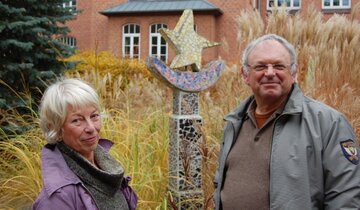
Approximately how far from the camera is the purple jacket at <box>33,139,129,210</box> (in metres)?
1.77

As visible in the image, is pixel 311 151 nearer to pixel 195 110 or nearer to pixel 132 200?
pixel 132 200

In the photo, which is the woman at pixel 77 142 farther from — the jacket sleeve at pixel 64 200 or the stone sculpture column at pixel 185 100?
the stone sculpture column at pixel 185 100

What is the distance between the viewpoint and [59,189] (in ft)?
5.85

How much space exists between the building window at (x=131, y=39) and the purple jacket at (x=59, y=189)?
2336 cm

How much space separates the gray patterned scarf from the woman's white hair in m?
0.07

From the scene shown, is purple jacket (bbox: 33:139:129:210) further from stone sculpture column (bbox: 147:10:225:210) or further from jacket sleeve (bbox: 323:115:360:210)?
stone sculpture column (bbox: 147:10:225:210)

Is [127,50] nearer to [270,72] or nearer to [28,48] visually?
[28,48]

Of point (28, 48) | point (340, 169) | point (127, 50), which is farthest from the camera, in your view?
point (127, 50)

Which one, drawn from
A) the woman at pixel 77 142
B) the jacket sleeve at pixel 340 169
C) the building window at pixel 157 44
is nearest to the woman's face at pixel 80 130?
the woman at pixel 77 142

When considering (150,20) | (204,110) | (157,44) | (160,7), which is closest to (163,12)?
(160,7)

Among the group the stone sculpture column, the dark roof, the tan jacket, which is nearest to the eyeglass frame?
the tan jacket

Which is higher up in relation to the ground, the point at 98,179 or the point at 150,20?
the point at 150,20

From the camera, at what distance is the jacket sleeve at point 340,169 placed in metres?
1.92

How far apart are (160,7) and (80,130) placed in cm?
2228
